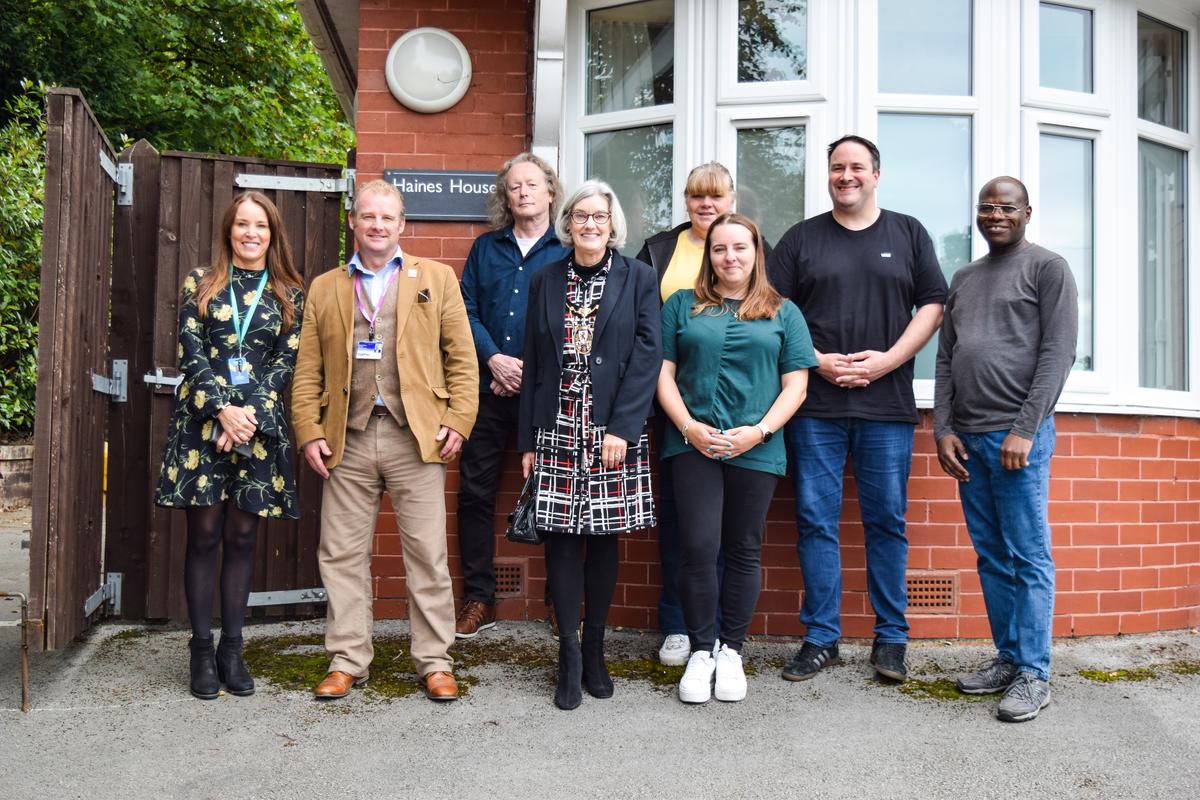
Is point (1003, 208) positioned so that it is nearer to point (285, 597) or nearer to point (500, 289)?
point (500, 289)

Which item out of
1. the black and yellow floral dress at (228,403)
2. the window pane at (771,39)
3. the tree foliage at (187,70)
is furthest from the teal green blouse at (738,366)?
the tree foliage at (187,70)

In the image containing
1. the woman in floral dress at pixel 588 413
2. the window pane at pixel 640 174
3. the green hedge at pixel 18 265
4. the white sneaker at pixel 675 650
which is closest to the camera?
the woman in floral dress at pixel 588 413

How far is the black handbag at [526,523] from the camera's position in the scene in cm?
381

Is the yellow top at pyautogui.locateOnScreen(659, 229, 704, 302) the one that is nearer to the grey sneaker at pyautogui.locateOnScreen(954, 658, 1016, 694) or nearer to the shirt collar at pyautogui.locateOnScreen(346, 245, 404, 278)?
the shirt collar at pyautogui.locateOnScreen(346, 245, 404, 278)

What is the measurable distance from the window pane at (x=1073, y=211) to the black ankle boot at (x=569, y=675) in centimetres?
289

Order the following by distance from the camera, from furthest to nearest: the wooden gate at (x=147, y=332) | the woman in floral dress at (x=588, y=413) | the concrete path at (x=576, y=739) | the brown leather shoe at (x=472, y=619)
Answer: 1. the brown leather shoe at (x=472, y=619)
2. the wooden gate at (x=147, y=332)
3. the woman in floral dress at (x=588, y=413)
4. the concrete path at (x=576, y=739)

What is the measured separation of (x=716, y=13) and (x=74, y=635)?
4015 millimetres

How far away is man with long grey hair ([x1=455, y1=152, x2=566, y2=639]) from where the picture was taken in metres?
4.68

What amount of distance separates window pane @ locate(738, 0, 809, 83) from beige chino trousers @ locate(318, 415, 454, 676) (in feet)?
8.43

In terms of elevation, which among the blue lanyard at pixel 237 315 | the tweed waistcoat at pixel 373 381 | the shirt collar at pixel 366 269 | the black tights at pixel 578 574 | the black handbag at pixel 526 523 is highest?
the shirt collar at pixel 366 269

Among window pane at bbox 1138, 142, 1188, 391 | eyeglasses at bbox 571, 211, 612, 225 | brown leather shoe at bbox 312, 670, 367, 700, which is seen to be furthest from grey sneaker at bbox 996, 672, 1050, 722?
brown leather shoe at bbox 312, 670, 367, 700

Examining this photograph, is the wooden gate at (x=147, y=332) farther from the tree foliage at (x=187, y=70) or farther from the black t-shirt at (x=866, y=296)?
the tree foliage at (x=187, y=70)

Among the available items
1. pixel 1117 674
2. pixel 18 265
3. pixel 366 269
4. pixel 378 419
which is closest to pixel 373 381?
pixel 378 419

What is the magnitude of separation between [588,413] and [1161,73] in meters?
3.76
